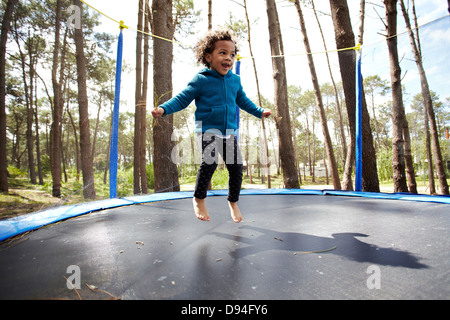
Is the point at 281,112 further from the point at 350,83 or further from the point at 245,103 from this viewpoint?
the point at 245,103

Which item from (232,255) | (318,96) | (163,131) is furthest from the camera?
(318,96)

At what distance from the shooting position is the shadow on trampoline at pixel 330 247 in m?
0.73

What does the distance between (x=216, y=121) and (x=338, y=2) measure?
9.20 ft

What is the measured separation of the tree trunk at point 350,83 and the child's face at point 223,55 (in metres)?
2.15

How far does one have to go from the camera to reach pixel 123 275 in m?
0.65

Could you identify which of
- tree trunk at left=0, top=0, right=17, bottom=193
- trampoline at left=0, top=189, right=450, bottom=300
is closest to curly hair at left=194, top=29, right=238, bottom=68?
trampoline at left=0, top=189, right=450, bottom=300

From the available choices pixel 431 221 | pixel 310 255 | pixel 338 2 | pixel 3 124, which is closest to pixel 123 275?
pixel 310 255

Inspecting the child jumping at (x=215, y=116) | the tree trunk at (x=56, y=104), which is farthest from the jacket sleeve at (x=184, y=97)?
the tree trunk at (x=56, y=104)

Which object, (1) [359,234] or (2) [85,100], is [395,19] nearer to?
(1) [359,234]

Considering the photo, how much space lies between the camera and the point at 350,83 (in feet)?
9.25

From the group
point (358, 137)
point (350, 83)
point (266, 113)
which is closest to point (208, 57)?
point (266, 113)

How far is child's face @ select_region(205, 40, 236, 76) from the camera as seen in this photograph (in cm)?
→ 122

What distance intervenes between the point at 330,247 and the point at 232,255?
358 mm

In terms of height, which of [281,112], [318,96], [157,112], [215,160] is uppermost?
[318,96]
